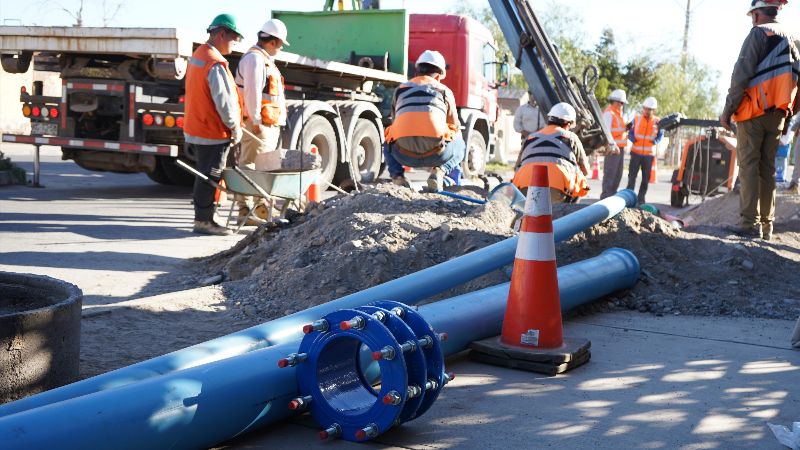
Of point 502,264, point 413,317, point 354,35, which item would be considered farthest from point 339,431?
point 354,35

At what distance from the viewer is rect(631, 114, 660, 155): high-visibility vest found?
14.9 metres

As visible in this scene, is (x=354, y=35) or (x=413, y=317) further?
(x=354, y=35)

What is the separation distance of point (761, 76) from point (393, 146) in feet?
11.7

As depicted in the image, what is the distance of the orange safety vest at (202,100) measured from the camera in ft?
27.6

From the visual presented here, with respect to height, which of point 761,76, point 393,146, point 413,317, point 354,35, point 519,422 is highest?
point 354,35

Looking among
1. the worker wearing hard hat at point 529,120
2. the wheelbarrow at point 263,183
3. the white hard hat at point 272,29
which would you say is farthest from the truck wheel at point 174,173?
the worker wearing hard hat at point 529,120

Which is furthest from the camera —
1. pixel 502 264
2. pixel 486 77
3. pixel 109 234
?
pixel 486 77

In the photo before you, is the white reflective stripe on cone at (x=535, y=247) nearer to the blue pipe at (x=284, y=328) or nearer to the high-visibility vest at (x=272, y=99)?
the blue pipe at (x=284, y=328)

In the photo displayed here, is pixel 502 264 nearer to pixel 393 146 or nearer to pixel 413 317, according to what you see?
pixel 413 317

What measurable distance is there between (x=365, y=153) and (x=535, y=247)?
10.4 metres

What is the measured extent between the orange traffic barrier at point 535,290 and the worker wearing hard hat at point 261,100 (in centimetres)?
482

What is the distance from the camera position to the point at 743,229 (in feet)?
27.6

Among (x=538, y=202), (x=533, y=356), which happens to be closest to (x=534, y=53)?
(x=538, y=202)

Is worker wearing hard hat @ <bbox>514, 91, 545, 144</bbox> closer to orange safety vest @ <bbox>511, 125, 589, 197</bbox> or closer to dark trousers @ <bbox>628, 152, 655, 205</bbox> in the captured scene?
dark trousers @ <bbox>628, 152, 655, 205</bbox>
